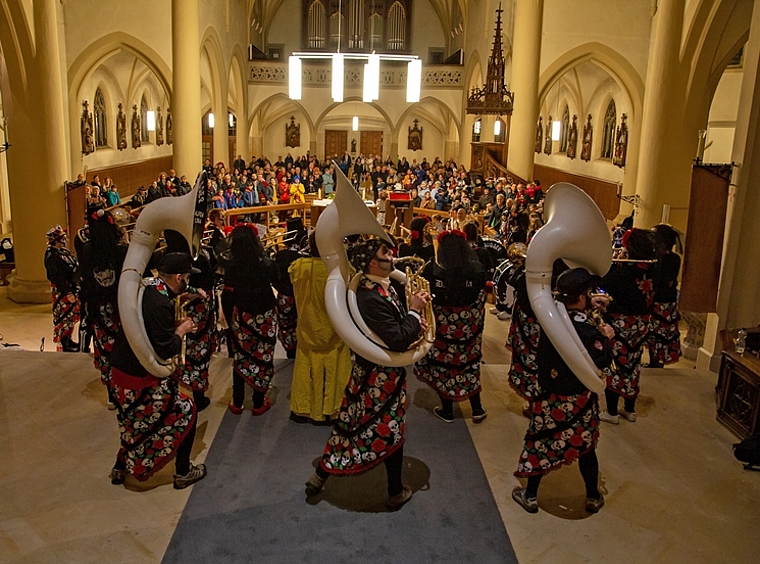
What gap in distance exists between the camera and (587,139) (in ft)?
69.8

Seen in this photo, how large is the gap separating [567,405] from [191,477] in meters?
2.37

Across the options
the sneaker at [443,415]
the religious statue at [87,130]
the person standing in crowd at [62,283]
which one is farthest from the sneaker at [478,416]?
the religious statue at [87,130]

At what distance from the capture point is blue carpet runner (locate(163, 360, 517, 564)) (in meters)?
3.69

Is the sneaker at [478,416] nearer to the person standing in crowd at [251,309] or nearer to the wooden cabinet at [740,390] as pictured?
the person standing in crowd at [251,309]

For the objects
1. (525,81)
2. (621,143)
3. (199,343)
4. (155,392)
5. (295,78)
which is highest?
(525,81)

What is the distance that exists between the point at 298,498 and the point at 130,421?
111 centimetres

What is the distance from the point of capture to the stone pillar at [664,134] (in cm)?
986

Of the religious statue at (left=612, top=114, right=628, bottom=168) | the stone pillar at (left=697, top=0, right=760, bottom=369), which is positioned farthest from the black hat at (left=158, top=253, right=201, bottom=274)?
the religious statue at (left=612, top=114, right=628, bottom=168)

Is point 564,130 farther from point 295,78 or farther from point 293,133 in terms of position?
point 295,78

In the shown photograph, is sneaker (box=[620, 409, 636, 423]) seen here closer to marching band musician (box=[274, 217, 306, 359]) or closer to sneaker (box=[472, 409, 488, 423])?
sneaker (box=[472, 409, 488, 423])

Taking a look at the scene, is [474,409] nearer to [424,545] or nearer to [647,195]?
[424,545]

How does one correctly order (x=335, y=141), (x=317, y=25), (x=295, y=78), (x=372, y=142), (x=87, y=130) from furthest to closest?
(x=372, y=142)
(x=335, y=141)
(x=317, y=25)
(x=87, y=130)
(x=295, y=78)

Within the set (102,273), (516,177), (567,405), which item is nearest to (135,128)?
(516,177)

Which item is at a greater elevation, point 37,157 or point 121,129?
point 121,129
